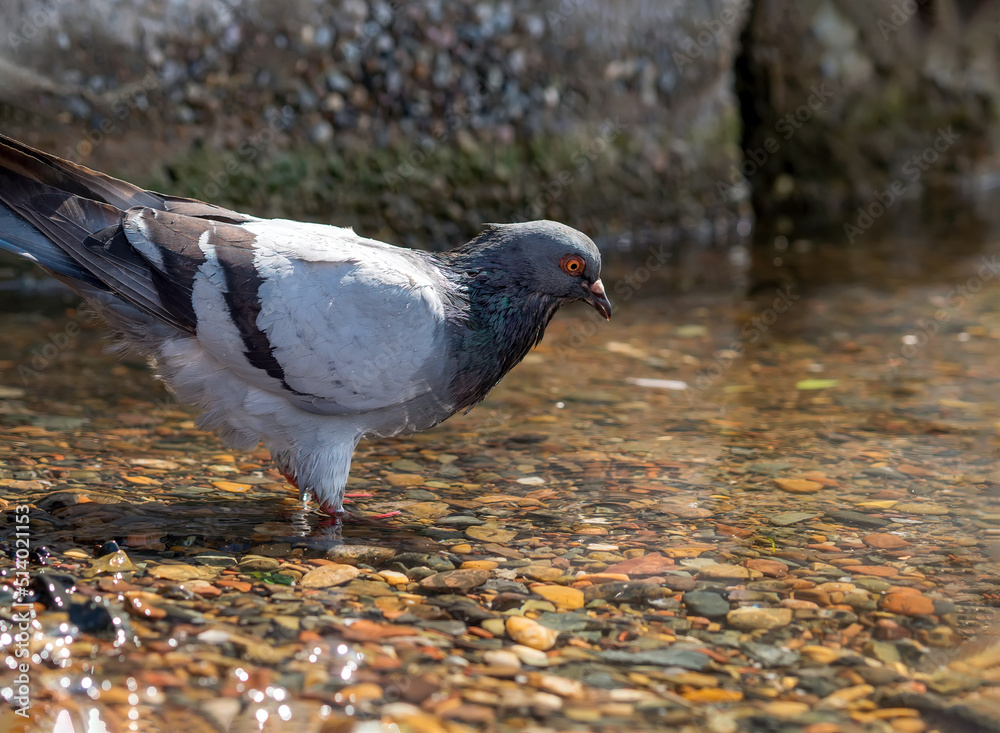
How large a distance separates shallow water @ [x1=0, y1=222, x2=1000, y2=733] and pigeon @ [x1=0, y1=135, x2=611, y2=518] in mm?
409

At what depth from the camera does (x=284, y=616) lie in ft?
9.87

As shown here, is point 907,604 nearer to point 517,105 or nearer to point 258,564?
point 258,564

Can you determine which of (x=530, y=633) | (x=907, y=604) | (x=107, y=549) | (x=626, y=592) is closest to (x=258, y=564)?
(x=107, y=549)

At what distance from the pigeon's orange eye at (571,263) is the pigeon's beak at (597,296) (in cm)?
8

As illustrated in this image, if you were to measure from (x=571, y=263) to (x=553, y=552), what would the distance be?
113cm

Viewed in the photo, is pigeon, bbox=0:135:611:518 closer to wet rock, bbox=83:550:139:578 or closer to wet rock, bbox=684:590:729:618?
wet rock, bbox=83:550:139:578

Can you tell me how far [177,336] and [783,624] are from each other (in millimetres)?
2395

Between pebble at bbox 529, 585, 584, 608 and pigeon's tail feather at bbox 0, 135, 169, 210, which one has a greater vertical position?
pigeon's tail feather at bbox 0, 135, 169, 210

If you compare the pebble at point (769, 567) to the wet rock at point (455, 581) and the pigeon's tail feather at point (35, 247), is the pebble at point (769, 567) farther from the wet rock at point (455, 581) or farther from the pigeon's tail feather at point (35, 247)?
the pigeon's tail feather at point (35, 247)

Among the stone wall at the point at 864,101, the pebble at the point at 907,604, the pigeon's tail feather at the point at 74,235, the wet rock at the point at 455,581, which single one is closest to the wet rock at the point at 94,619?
the wet rock at the point at 455,581

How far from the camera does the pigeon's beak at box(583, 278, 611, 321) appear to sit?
4043 millimetres

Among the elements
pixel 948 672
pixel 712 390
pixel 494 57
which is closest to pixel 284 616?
pixel 948 672

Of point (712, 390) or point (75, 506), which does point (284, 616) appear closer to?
point (75, 506)

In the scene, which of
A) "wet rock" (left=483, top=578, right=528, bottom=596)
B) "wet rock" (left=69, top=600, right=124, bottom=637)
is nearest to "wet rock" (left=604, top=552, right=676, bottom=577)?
"wet rock" (left=483, top=578, right=528, bottom=596)
